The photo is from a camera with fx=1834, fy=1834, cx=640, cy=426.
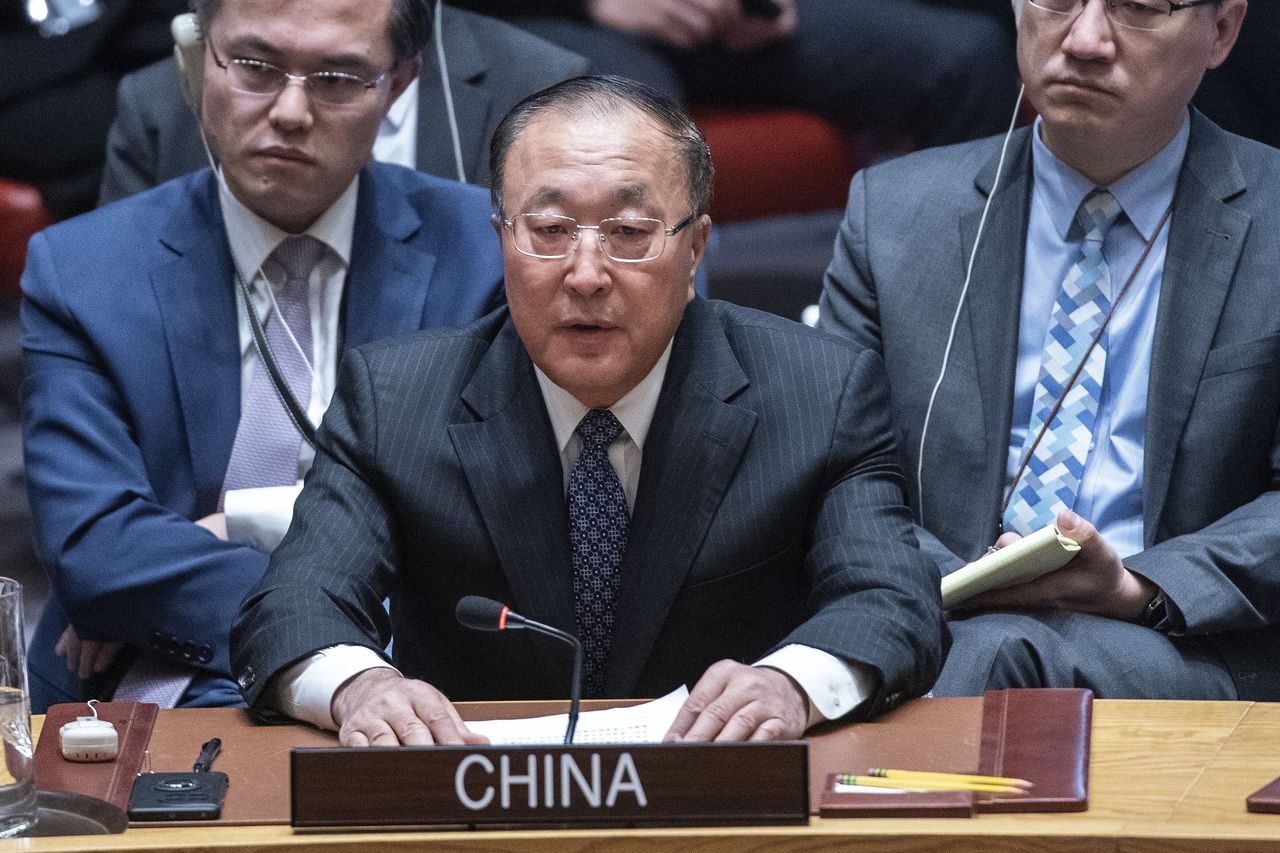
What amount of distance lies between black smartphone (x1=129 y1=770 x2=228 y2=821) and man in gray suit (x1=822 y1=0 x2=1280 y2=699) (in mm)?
1354

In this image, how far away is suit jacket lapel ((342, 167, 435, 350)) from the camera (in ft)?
10.2

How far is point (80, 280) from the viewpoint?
121 inches

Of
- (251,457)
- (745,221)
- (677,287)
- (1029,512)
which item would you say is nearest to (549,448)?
(677,287)

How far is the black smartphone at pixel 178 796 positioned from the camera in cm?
185

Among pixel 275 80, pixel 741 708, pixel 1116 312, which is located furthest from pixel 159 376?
pixel 1116 312

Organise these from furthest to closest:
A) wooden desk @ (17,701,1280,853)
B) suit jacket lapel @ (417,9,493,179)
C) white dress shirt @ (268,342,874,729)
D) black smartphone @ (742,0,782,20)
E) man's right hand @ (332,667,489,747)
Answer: black smartphone @ (742,0,782,20) → suit jacket lapel @ (417,9,493,179) → white dress shirt @ (268,342,874,729) → man's right hand @ (332,667,489,747) → wooden desk @ (17,701,1280,853)

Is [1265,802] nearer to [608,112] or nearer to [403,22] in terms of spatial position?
[608,112]

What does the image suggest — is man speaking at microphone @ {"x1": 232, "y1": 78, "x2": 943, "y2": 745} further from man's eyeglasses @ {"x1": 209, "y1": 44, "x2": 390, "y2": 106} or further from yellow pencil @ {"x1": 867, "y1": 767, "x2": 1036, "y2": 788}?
man's eyeglasses @ {"x1": 209, "y1": 44, "x2": 390, "y2": 106}

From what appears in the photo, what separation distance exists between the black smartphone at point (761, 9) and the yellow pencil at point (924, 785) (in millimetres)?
2364

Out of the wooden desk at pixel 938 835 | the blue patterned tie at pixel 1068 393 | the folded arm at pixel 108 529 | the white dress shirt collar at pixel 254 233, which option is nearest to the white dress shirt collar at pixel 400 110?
the white dress shirt collar at pixel 254 233

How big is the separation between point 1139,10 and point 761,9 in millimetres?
1045

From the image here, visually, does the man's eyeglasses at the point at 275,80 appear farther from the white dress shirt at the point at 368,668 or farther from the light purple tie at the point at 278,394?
the white dress shirt at the point at 368,668

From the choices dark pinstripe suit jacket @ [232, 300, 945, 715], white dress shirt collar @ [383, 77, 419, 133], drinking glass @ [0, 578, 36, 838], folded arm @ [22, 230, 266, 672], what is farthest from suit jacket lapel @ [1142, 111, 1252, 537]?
drinking glass @ [0, 578, 36, 838]

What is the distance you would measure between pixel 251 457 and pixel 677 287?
3.05 ft
